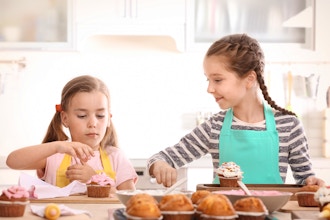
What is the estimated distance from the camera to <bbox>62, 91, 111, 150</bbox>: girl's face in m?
2.39

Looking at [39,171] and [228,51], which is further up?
[228,51]

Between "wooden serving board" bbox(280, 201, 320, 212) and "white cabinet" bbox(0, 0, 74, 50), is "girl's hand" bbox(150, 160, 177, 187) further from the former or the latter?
"white cabinet" bbox(0, 0, 74, 50)

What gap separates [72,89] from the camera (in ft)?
8.21

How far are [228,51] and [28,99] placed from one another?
255 cm

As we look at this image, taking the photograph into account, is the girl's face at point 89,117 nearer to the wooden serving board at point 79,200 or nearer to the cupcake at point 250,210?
the wooden serving board at point 79,200

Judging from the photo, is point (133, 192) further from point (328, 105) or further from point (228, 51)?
point (328, 105)

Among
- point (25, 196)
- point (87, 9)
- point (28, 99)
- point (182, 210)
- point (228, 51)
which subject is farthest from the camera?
point (28, 99)

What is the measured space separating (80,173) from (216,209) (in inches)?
37.9

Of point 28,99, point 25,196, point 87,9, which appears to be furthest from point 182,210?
point 28,99

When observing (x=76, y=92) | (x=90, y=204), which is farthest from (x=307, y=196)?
(x=76, y=92)

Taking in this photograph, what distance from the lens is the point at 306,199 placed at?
169 centimetres

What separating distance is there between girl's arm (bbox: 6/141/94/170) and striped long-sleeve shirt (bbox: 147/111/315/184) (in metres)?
0.31

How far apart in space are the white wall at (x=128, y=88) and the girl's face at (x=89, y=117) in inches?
85.1

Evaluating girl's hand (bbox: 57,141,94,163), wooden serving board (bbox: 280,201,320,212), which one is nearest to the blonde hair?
girl's hand (bbox: 57,141,94,163)
